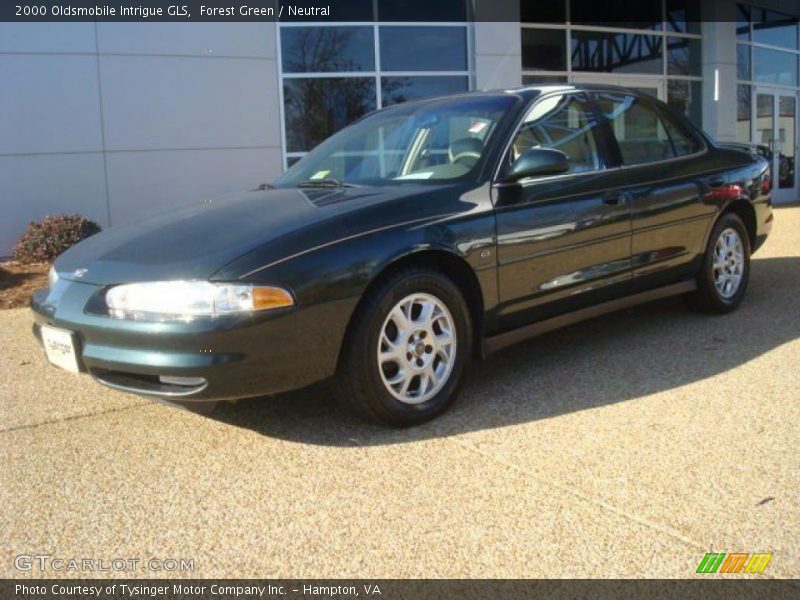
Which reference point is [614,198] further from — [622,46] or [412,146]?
[622,46]

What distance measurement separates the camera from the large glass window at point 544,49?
42.6 ft

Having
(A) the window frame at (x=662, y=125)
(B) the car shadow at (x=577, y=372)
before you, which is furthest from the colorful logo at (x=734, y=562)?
(A) the window frame at (x=662, y=125)

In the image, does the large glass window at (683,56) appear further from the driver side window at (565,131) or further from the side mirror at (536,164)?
the side mirror at (536,164)

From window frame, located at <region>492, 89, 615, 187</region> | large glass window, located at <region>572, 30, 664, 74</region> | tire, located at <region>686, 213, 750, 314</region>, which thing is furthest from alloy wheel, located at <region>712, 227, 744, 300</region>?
large glass window, located at <region>572, 30, 664, 74</region>

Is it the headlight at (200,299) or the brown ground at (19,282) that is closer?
the headlight at (200,299)

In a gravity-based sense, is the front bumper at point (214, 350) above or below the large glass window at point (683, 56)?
below

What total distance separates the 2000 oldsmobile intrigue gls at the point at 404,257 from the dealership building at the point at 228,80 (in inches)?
250

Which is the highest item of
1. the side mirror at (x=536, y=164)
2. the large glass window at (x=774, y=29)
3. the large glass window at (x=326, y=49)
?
the large glass window at (x=774, y=29)

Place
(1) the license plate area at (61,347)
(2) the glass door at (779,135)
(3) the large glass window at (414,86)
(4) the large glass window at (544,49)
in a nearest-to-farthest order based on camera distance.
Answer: (1) the license plate area at (61,347) < (3) the large glass window at (414,86) < (4) the large glass window at (544,49) < (2) the glass door at (779,135)

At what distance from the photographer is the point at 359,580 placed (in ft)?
8.16

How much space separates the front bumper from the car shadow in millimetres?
464

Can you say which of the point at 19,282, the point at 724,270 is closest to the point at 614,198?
the point at 724,270

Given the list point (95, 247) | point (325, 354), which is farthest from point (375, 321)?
point (95, 247)

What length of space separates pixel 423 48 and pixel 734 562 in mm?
10738
